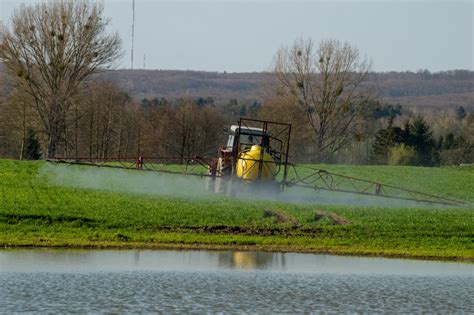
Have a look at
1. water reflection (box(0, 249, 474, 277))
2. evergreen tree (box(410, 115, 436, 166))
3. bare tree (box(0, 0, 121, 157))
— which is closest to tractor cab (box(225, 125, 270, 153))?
water reflection (box(0, 249, 474, 277))

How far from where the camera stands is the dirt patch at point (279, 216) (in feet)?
111

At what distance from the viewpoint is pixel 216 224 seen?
1296 inches

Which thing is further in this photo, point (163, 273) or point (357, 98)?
point (357, 98)

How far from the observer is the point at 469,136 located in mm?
138875

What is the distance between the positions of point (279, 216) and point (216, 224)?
2802 mm

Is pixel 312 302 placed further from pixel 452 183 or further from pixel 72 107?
pixel 72 107

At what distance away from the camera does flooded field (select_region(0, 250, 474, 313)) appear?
62.7ft

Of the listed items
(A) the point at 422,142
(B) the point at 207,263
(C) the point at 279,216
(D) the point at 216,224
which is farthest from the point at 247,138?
(A) the point at 422,142

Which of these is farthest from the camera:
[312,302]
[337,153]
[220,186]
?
[337,153]

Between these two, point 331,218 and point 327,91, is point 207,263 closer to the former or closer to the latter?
point 331,218

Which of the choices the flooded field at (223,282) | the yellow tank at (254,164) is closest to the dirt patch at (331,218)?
the flooded field at (223,282)

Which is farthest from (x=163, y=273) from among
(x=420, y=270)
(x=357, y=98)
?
(x=357, y=98)

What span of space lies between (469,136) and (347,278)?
4702 inches

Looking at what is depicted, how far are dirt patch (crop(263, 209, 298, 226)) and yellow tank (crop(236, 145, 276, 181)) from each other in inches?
244
